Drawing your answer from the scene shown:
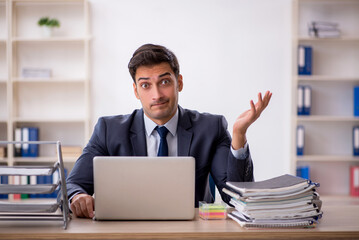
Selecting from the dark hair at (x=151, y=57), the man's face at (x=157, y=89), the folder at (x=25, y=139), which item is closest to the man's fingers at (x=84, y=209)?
the man's face at (x=157, y=89)

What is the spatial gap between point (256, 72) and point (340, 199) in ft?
4.82

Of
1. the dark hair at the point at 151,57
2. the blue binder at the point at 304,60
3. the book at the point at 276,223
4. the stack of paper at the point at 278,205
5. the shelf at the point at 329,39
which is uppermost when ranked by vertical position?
the shelf at the point at 329,39

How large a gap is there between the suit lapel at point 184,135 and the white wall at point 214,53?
2.42 m

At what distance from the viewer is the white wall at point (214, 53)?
462cm

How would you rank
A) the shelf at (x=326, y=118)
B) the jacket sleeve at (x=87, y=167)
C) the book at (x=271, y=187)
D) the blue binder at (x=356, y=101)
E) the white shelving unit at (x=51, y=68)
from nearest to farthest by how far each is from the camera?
1. the book at (x=271, y=187)
2. the jacket sleeve at (x=87, y=167)
3. the shelf at (x=326, y=118)
4. the blue binder at (x=356, y=101)
5. the white shelving unit at (x=51, y=68)

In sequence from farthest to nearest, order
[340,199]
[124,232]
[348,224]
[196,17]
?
[196,17], [340,199], [348,224], [124,232]

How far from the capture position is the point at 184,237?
1374 millimetres

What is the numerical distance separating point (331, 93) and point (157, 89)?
304cm

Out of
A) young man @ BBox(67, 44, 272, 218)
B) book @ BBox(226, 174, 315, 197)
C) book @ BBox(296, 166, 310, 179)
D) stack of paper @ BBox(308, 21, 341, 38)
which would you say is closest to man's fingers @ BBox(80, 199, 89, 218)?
young man @ BBox(67, 44, 272, 218)

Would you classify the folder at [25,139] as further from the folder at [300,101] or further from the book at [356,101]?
the book at [356,101]

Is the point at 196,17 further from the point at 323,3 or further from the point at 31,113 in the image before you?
the point at 31,113

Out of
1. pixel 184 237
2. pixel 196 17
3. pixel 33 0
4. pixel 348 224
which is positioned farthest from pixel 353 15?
pixel 184 237

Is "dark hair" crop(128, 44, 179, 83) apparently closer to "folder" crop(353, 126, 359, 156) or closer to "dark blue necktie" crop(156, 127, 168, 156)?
"dark blue necktie" crop(156, 127, 168, 156)

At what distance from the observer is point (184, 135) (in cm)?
218
